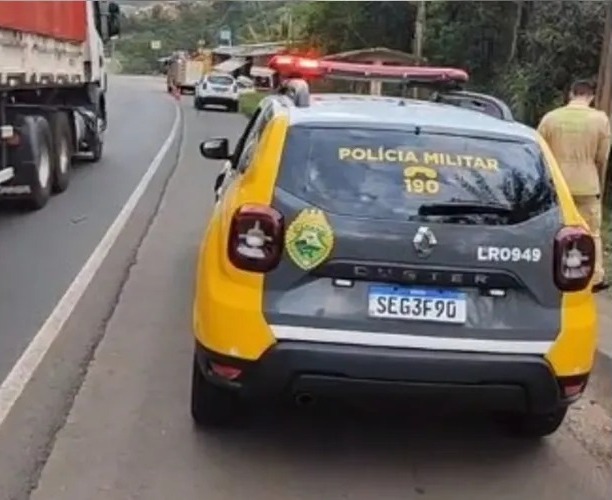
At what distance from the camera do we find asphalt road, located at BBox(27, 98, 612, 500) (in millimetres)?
4594

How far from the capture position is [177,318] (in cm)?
738

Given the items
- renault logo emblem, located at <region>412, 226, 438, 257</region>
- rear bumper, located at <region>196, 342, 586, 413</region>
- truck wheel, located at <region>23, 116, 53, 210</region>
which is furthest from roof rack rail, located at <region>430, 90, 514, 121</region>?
truck wheel, located at <region>23, 116, 53, 210</region>

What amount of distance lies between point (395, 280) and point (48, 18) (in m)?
9.62

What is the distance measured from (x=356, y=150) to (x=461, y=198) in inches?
19.9

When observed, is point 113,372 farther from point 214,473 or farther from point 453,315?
point 453,315

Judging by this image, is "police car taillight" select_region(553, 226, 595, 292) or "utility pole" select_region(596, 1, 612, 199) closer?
"police car taillight" select_region(553, 226, 595, 292)

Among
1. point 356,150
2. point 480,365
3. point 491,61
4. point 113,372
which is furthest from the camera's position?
point 491,61

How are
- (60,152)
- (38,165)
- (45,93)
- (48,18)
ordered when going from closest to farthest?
(38,165)
(48,18)
(60,152)
(45,93)

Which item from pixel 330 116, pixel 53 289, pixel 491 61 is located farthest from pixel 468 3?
pixel 330 116

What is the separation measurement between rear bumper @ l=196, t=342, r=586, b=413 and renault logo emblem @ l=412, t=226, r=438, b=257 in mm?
409

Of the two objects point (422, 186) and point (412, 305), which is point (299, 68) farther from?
point (412, 305)

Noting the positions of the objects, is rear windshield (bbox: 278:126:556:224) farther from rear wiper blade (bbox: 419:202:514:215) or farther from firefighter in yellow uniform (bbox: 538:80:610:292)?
firefighter in yellow uniform (bbox: 538:80:610:292)

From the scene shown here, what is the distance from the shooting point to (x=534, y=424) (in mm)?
5223

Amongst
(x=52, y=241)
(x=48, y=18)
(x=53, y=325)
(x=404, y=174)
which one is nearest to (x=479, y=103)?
(x=404, y=174)
